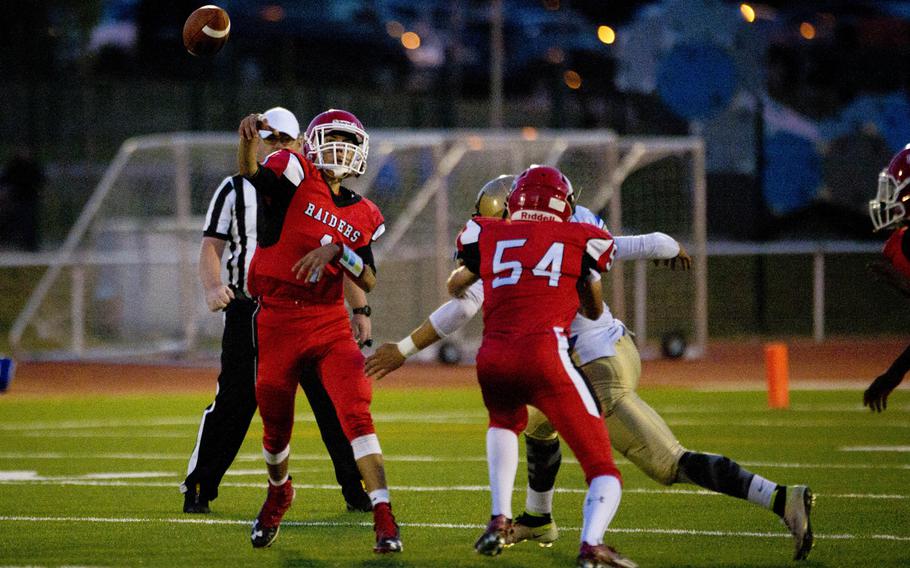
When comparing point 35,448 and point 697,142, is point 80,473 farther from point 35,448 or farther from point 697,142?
point 697,142

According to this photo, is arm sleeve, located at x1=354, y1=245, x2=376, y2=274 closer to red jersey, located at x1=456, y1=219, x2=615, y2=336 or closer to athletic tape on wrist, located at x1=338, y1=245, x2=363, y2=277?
athletic tape on wrist, located at x1=338, y1=245, x2=363, y2=277

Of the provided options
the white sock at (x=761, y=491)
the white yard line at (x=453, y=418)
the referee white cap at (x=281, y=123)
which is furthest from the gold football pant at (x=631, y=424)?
the white yard line at (x=453, y=418)

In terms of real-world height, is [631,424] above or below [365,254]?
below

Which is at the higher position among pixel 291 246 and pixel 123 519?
pixel 291 246

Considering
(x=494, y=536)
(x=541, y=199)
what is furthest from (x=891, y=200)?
(x=494, y=536)

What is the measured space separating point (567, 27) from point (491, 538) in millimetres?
28382

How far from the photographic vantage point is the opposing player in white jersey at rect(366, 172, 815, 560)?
22.5 ft

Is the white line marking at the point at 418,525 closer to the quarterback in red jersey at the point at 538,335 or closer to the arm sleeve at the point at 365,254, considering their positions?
the quarterback in red jersey at the point at 538,335

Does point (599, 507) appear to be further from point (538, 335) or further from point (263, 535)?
point (263, 535)

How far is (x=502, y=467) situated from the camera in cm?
666

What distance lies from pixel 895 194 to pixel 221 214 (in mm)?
3770

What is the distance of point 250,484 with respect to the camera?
397 inches

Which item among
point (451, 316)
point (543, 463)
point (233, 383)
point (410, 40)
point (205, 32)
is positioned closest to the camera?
point (451, 316)

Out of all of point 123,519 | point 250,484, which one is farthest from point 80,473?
point 123,519
